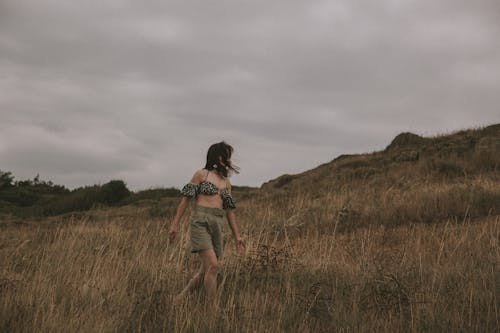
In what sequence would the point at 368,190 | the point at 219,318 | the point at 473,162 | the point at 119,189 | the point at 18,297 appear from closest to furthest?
the point at 219,318, the point at 18,297, the point at 368,190, the point at 473,162, the point at 119,189

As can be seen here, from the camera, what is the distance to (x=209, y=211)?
177 inches

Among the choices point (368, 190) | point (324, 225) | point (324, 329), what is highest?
point (368, 190)

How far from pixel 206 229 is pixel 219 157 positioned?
74 centimetres

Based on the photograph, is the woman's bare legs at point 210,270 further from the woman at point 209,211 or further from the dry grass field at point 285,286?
the dry grass field at point 285,286

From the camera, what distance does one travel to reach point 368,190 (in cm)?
1327

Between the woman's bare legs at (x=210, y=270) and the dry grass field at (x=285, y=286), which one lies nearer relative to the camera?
the dry grass field at (x=285, y=286)

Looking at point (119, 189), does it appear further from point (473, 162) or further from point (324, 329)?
point (324, 329)

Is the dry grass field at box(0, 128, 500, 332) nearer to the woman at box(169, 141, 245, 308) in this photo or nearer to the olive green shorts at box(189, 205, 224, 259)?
the woman at box(169, 141, 245, 308)

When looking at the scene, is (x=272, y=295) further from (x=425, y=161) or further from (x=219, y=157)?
(x=425, y=161)

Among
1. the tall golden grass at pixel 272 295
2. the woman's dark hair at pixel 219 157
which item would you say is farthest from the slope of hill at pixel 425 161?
the woman's dark hair at pixel 219 157

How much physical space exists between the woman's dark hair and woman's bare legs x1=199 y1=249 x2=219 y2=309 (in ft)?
2.77

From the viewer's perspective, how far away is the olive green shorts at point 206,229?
4.32 meters

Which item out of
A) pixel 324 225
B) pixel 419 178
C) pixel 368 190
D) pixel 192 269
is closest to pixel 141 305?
pixel 192 269

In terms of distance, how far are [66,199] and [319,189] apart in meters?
11.4
